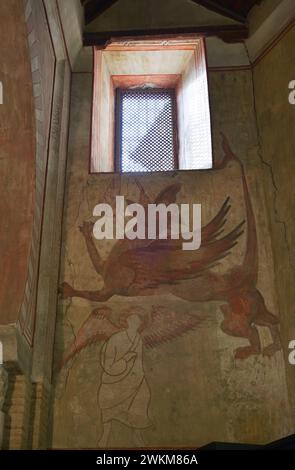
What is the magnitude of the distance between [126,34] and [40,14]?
5.98 feet

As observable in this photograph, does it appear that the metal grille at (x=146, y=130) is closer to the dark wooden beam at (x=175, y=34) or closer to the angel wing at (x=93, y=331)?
the dark wooden beam at (x=175, y=34)

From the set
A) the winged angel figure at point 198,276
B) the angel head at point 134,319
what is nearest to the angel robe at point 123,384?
the angel head at point 134,319

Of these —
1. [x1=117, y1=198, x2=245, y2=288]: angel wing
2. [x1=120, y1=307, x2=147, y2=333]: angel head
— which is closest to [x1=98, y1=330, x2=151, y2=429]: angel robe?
[x1=120, y1=307, x2=147, y2=333]: angel head

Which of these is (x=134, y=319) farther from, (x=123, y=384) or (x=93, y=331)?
(x=123, y=384)

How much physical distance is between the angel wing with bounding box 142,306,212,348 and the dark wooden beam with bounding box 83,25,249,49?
3971 millimetres

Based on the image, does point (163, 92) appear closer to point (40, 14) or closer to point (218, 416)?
point (40, 14)

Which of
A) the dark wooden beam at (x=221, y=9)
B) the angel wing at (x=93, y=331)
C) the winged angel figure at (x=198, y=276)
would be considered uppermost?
the dark wooden beam at (x=221, y=9)

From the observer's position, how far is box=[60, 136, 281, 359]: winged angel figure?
657 cm

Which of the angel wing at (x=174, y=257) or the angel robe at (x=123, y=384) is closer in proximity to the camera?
the angel robe at (x=123, y=384)

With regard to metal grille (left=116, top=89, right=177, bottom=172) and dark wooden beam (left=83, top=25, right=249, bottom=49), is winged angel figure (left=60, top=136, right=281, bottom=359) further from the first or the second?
dark wooden beam (left=83, top=25, right=249, bottom=49)

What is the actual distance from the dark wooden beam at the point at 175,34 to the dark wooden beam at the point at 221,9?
177 millimetres

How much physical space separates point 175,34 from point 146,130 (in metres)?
1.37

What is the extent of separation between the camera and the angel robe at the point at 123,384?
611cm

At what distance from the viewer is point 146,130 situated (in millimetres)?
8477
